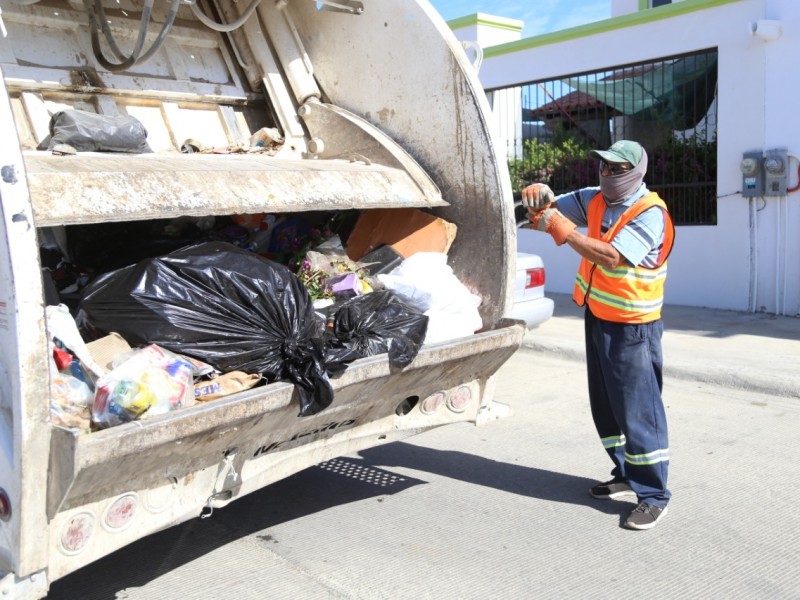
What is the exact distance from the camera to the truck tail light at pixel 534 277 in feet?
21.2

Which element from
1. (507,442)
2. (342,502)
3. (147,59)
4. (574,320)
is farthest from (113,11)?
(574,320)

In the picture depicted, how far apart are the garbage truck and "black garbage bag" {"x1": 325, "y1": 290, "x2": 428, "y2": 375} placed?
1.8 inches

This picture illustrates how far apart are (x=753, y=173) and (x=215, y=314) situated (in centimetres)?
638

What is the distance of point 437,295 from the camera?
3.49m

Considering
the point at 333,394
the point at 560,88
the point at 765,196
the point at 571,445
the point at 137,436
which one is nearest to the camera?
the point at 137,436

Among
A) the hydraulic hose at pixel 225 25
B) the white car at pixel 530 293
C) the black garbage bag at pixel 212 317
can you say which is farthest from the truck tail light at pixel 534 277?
the black garbage bag at pixel 212 317

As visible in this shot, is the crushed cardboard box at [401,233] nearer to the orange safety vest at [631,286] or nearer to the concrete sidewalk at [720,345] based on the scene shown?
the orange safety vest at [631,286]

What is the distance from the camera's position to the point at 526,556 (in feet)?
10.7

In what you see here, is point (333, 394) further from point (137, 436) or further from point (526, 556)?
point (526, 556)

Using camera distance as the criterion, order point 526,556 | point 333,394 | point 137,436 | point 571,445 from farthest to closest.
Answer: point 571,445 → point 526,556 → point 333,394 → point 137,436

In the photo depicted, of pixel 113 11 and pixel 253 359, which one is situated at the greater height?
pixel 113 11

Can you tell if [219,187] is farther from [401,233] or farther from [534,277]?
[534,277]

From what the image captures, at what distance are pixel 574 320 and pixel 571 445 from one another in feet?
12.2

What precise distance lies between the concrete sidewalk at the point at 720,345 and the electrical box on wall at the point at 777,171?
3.66 feet
